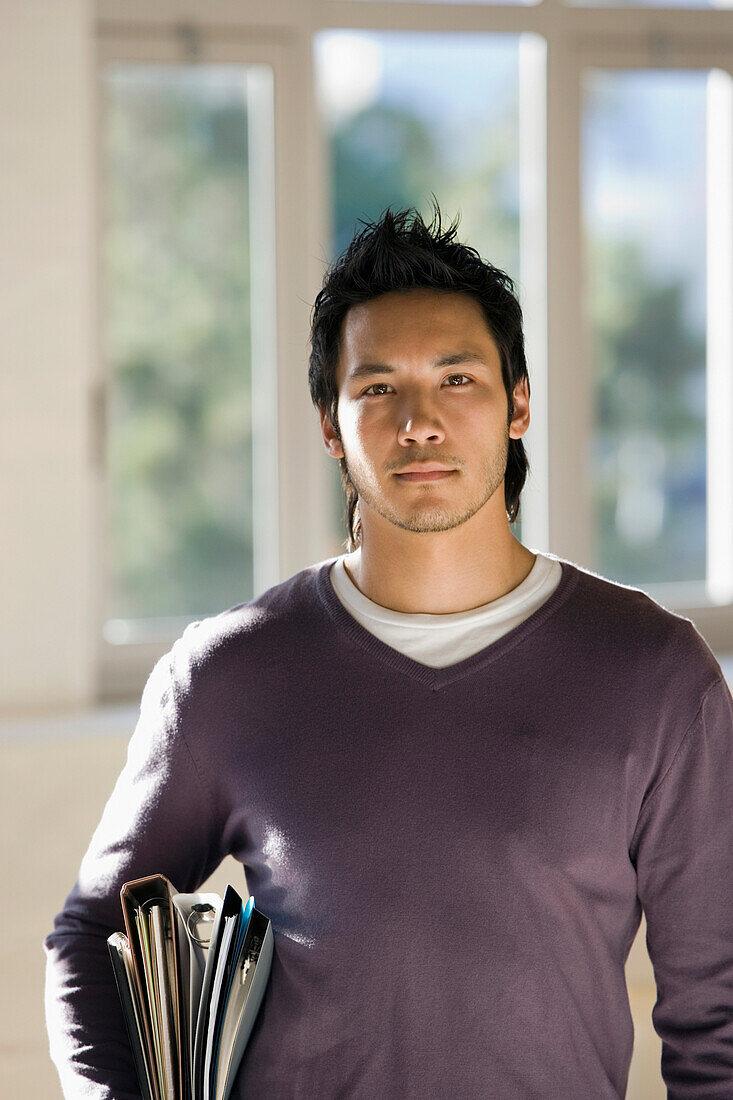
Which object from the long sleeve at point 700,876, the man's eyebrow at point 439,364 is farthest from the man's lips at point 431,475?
the long sleeve at point 700,876

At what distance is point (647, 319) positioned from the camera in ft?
9.03

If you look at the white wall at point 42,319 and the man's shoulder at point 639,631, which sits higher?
the white wall at point 42,319

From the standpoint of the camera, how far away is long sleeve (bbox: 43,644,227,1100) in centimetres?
131

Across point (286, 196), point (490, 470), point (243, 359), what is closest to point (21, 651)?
point (243, 359)

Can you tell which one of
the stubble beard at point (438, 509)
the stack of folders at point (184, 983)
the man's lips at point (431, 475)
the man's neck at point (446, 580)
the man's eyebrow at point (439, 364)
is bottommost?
the stack of folders at point (184, 983)

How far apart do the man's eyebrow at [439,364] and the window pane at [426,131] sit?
47.3 inches

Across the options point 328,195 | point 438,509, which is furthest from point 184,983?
point 328,195

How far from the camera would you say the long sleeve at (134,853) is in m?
1.31

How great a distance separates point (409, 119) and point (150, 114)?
0.53 meters

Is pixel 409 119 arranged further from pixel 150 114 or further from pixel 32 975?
pixel 32 975

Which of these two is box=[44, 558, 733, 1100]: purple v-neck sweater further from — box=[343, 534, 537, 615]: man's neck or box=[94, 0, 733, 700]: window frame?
box=[94, 0, 733, 700]: window frame

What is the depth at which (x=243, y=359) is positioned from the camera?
2.52 meters

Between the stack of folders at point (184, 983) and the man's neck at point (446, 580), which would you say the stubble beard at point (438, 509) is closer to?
the man's neck at point (446, 580)

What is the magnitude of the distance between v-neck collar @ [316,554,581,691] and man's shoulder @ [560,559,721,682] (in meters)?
0.02
